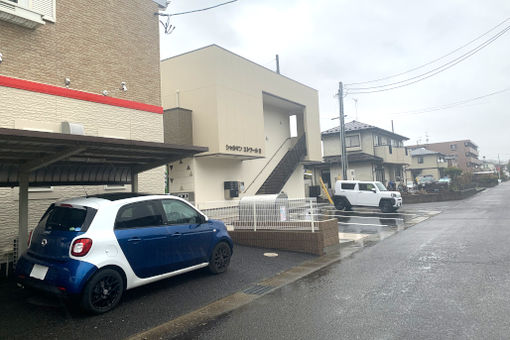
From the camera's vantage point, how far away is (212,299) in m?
5.27

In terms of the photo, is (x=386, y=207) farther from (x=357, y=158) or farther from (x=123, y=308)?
(x=123, y=308)

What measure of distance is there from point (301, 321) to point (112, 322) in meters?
2.46

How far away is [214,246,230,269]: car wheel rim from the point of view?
6578mm

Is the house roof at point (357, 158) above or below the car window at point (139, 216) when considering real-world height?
above

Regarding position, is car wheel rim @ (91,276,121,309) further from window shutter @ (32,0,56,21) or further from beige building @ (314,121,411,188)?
beige building @ (314,121,411,188)

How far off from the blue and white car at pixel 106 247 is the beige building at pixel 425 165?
57007 mm

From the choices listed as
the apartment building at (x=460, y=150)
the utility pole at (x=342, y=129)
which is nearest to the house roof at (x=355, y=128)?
the utility pole at (x=342, y=129)

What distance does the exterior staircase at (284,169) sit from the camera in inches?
706

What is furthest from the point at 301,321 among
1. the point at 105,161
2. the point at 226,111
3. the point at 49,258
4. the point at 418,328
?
the point at 226,111

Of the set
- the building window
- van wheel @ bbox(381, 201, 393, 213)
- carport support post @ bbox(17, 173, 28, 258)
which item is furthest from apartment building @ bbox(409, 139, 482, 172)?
carport support post @ bbox(17, 173, 28, 258)

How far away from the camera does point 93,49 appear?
955cm

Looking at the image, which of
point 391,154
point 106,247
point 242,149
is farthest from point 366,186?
point 106,247

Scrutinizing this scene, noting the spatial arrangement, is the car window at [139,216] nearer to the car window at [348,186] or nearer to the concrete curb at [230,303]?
the concrete curb at [230,303]

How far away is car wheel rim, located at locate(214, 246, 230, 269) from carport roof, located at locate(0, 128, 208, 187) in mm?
2090
